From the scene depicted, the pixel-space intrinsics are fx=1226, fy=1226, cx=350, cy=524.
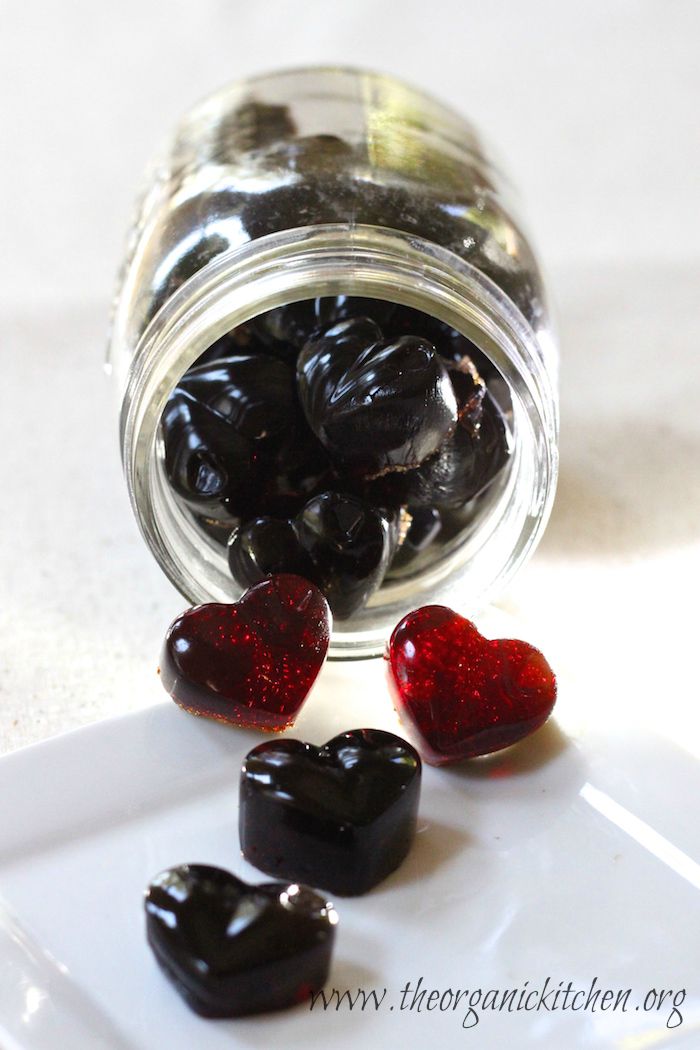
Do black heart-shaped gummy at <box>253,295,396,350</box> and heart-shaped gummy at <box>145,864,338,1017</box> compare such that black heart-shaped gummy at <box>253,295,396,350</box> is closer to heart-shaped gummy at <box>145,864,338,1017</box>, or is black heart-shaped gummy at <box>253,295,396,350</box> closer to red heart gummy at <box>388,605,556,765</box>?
red heart gummy at <box>388,605,556,765</box>

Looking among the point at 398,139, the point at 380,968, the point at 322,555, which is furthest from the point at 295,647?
the point at 398,139

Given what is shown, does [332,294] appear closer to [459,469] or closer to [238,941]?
[459,469]

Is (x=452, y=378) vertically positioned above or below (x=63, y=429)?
above

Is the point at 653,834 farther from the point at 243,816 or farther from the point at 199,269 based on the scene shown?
the point at 199,269

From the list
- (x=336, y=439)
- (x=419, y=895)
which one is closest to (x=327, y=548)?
(x=336, y=439)

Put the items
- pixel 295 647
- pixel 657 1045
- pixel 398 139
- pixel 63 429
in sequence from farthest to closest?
pixel 63 429 → pixel 398 139 → pixel 295 647 → pixel 657 1045

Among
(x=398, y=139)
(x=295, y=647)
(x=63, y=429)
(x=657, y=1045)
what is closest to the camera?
(x=657, y=1045)
